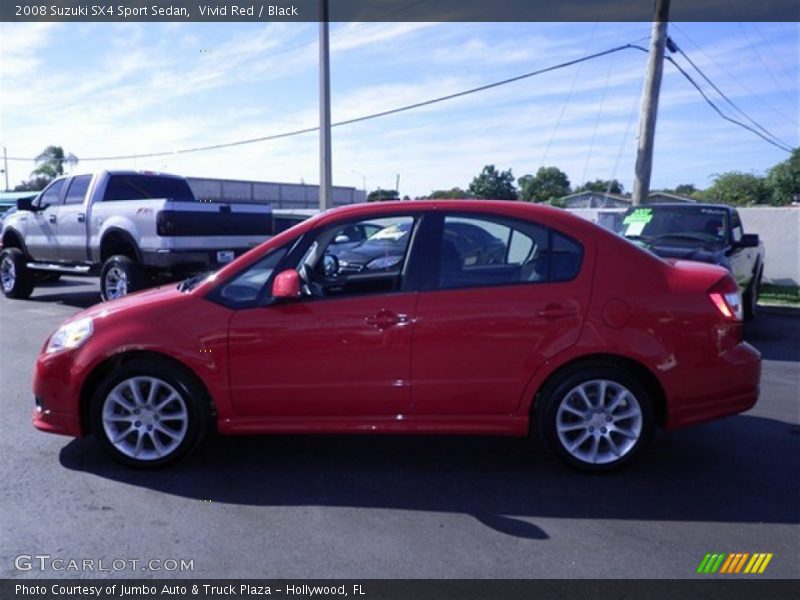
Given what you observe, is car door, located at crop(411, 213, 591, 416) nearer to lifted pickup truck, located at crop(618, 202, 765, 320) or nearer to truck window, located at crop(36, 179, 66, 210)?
lifted pickup truck, located at crop(618, 202, 765, 320)

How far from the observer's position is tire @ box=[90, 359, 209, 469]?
13.7 feet

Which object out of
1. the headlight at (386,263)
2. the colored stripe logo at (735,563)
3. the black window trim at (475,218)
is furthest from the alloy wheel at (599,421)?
the headlight at (386,263)

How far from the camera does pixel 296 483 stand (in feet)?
13.6

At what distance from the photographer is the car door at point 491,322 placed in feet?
13.4

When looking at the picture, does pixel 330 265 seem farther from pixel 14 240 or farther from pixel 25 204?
A: pixel 14 240

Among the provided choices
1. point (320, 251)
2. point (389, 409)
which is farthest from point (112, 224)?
point (389, 409)

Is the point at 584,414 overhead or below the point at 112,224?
below

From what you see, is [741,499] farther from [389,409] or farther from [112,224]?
[112,224]

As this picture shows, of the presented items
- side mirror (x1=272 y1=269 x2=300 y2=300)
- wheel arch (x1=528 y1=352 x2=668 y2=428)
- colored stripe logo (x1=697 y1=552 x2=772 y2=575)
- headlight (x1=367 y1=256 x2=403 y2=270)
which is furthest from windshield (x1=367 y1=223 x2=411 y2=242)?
colored stripe logo (x1=697 y1=552 x2=772 y2=575)

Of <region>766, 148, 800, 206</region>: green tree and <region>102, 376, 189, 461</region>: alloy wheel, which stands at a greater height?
<region>766, 148, 800, 206</region>: green tree

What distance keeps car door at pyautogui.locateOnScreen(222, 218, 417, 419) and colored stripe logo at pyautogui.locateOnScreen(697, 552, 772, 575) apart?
1841 millimetres

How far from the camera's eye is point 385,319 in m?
4.09

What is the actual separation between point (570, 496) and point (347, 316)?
172cm

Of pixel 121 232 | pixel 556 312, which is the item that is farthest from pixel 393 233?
pixel 121 232
